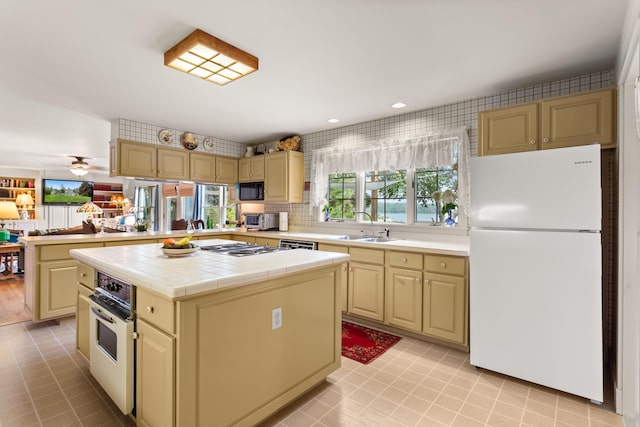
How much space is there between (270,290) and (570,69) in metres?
2.84

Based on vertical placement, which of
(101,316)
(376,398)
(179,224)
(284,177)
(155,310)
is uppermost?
(284,177)

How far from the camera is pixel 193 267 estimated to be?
5.72 feet

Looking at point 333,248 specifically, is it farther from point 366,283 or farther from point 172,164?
point 172,164

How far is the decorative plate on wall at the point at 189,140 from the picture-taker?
15.0ft

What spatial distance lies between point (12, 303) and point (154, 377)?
3966 mm

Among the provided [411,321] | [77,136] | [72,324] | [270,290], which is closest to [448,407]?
[411,321]

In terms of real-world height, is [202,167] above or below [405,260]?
above

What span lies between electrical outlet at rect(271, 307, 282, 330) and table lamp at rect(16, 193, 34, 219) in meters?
10.5

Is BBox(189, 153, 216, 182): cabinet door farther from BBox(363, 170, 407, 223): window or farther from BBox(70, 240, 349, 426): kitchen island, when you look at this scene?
BBox(70, 240, 349, 426): kitchen island

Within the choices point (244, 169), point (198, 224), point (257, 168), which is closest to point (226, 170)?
point (244, 169)

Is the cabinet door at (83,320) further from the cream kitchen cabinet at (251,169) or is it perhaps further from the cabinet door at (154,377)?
the cream kitchen cabinet at (251,169)

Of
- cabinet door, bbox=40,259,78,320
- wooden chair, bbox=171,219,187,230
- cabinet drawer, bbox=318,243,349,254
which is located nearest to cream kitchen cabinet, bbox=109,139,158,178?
cabinet door, bbox=40,259,78,320

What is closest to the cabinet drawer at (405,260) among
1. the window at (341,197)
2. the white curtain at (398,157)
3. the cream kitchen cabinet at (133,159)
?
the white curtain at (398,157)

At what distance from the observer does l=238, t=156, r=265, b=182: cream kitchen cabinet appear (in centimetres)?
490
